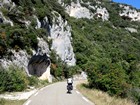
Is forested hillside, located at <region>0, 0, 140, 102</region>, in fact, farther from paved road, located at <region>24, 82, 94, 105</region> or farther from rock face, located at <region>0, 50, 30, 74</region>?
paved road, located at <region>24, 82, 94, 105</region>

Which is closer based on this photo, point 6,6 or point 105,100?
point 105,100

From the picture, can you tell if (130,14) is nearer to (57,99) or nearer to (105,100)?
(57,99)

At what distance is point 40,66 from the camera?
152 ft

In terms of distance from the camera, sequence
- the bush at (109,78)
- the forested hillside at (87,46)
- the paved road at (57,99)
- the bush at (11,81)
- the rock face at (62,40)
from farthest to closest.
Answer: the rock face at (62,40) → the forested hillside at (87,46) → the bush at (109,78) → the bush at (11,81) → the paved road at (57,99)

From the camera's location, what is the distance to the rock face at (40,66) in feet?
138

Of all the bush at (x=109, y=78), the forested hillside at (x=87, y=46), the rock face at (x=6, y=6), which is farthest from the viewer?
the rock face at (x=6, y=6)

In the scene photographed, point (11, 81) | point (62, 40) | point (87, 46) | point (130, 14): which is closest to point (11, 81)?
point (11, 81)

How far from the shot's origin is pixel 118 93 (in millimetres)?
28500

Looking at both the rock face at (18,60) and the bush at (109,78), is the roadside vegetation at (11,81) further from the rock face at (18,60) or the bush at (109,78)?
the bush at (109,78)

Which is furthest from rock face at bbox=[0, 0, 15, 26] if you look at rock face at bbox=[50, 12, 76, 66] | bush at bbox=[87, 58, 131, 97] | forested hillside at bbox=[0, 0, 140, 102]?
rock face at bbox=[50, 12, 76, 66]

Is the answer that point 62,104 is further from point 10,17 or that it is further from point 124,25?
point 124,25

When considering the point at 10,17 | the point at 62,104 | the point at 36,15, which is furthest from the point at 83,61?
the point at 62,104

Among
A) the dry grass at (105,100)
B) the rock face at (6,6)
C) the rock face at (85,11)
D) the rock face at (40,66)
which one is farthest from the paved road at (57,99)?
the rock face at (85,11)

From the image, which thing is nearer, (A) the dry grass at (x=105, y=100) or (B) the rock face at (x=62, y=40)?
(A) the dry grass at (x=105, y=100)
